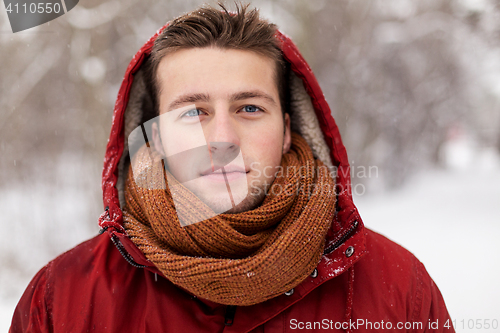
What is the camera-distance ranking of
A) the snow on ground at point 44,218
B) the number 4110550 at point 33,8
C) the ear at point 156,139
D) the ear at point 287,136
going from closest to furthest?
the ear at point 156,139 → the ear at point 287,136 → the number 4110550 at point 33,8 → the snow on ground at point 44,218

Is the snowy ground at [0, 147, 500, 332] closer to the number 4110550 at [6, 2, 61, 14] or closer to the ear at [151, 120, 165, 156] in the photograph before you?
the number 4110550 at [6, 2, 61, 14]

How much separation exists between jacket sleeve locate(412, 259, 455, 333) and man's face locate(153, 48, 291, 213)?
3.04 feet

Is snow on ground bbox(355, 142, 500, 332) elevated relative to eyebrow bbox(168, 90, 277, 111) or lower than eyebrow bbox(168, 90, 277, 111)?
lower

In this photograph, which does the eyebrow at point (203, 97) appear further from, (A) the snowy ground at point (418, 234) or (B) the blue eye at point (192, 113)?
(A) the snowy ground at point (418, 234)

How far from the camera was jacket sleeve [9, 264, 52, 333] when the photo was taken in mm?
1374

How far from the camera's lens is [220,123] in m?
1.42

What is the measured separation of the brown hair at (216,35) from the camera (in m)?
1.51

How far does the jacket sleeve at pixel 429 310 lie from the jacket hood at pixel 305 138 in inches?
18.2

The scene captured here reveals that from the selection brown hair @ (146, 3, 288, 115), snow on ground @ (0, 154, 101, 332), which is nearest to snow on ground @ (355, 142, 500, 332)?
brown hair @ (146, 3, 288, 115)

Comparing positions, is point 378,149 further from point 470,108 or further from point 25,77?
point 25,77

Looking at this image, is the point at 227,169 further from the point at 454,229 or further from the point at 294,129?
the point at 454,229

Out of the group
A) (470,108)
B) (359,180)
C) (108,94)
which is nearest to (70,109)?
Result: (108,94)

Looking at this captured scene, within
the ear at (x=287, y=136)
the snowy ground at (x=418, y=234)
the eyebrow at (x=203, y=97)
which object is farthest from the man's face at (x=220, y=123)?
the snowy ground at (x=418, y=234)

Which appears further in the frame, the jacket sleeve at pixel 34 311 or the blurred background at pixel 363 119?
the blurred background at pixel 363 119
